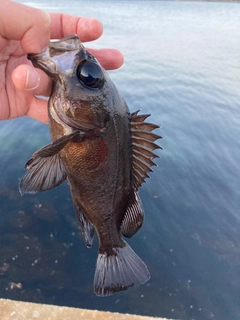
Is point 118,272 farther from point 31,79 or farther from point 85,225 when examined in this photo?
point 31,79

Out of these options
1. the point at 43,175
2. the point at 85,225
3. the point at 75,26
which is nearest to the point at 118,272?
the point at 85,225

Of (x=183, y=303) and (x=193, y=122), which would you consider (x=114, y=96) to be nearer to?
(x=183, y=303)

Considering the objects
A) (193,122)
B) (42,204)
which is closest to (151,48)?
(193,122)

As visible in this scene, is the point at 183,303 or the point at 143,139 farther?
the point at 183,303

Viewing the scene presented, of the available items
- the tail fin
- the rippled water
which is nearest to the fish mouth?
the tail fin

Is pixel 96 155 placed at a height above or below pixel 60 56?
below

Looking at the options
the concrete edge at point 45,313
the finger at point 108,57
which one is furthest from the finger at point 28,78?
the concrete edge at point 45,313

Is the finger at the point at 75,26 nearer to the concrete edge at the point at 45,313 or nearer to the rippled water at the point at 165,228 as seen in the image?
the concrete edge at the point at 45,313
